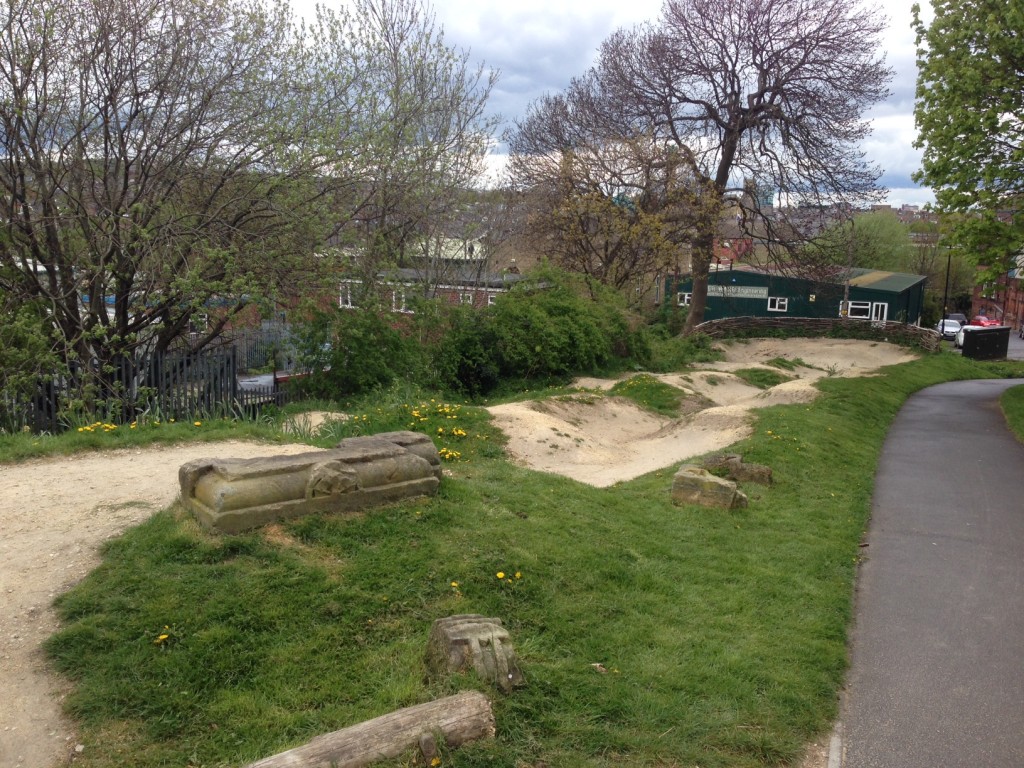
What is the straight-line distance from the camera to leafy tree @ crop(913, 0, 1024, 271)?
1602 cm

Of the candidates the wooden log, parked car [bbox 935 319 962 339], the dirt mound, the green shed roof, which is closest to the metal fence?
the dirt mound

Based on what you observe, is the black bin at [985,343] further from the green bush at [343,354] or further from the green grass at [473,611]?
the green grass at [473,611]

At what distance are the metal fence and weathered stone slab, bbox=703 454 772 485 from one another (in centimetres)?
716

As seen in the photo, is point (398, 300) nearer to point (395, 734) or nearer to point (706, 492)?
point (706, 492)

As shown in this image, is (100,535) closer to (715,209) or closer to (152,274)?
(152,274)

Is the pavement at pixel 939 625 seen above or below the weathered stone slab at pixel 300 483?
below

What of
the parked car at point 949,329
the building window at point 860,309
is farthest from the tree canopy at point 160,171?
the parked car at point 949,329

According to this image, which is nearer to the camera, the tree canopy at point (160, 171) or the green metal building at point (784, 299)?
the tree canopy at point (160, 171)

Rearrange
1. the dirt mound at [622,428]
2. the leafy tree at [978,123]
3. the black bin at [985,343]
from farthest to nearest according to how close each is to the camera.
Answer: the black bin at [985,343] < the leafy tree at [978,123] < the dirt mound at [622,428]

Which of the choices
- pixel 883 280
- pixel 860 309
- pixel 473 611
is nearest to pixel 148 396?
pixel 473 611

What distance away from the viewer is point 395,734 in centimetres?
412

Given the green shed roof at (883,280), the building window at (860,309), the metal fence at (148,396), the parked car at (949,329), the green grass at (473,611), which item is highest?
the green shed roof at (883,280)

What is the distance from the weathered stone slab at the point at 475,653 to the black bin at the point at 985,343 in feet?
117

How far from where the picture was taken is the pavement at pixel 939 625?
4.96m
